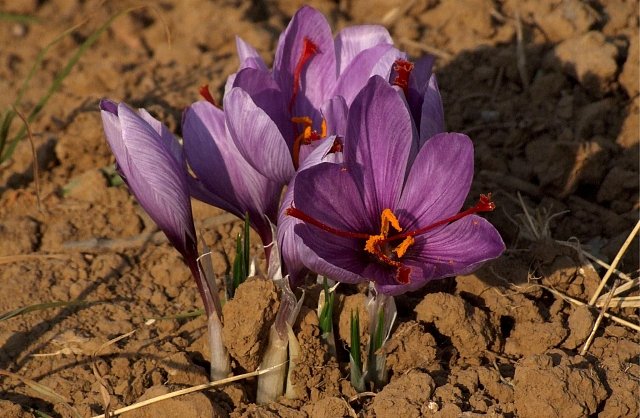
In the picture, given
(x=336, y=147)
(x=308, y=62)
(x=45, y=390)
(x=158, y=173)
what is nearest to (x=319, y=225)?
(x=336, y=147)

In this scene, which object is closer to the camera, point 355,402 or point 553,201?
point 355,402

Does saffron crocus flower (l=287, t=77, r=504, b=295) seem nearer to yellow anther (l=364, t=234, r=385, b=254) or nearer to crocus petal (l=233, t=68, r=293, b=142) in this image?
yellow anther (l=364, t=234, r=385, b=254)

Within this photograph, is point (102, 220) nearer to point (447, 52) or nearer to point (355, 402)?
point (355, 402)

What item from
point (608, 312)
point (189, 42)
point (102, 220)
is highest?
point (189, 42)

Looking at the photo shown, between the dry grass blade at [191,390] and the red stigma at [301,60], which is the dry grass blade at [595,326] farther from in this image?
the red stigma at [301,60]

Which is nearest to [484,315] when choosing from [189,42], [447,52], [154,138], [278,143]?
[278,143]

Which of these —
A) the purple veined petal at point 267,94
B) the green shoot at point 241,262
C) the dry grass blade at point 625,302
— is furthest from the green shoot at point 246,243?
the dry grass blade at point 625,302
